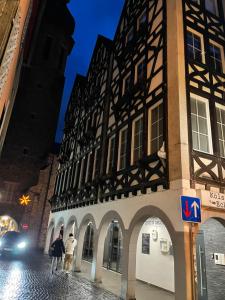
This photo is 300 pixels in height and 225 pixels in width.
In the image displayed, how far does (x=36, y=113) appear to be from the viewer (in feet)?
85.5

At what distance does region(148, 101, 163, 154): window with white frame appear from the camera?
24.0 feet

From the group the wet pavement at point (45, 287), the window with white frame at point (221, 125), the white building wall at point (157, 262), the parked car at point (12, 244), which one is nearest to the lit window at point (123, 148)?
the white building wall at point (157, 262)

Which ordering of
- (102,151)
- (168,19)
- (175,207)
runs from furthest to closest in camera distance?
(102,151) < (168,19) < (175,207)

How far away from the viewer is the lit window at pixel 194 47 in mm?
7766

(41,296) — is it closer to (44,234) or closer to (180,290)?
(180,290)

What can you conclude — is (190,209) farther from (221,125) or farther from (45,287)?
(45,287)

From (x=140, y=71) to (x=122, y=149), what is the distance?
3.47 metres

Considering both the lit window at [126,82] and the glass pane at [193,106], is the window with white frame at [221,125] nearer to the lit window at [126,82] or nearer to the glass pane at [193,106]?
the glass pane at [193,106]

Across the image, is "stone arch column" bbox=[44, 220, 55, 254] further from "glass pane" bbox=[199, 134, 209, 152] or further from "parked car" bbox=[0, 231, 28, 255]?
"glass pane" bbox=[199, 134, 209, 152]

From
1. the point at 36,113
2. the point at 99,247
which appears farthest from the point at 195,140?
the point at 36,113

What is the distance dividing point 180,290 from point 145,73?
7278mm

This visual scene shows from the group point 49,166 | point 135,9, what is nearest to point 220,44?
point 135,9

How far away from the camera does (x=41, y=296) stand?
669 centimetres

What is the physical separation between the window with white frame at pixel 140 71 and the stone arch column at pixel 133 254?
529 cm
